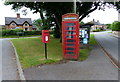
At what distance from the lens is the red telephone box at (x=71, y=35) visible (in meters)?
7.50

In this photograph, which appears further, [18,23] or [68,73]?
[18,23]

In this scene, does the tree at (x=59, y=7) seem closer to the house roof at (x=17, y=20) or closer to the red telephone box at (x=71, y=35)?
the red telephone box at (x=71, y=35)

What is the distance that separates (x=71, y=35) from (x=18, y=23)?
54237 mm

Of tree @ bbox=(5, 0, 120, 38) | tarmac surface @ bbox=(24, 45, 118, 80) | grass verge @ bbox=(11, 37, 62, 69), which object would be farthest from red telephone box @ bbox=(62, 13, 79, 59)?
tree @ bbox=(5, 0, 120, 38)

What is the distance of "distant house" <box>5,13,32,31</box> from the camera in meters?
55.9

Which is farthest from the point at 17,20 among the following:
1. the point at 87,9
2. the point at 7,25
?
the point at 87,9

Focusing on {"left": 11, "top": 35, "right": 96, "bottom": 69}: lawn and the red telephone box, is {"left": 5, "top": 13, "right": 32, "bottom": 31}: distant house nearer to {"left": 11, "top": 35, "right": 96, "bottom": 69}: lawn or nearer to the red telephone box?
{"left": 11, "top": 35, "right": 96, "bottom": 69}: lawn

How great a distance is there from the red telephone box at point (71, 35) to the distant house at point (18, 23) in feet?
171

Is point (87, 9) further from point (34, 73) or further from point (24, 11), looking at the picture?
point (34, 73)

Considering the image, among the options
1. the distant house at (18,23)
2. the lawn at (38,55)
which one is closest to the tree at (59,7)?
the lawn at (38,55)

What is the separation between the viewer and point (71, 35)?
24.8 feet

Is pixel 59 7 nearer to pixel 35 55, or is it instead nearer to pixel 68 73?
pixel 35 55

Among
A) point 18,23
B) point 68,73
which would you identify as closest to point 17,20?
point 18,23

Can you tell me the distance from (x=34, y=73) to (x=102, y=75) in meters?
2.55
